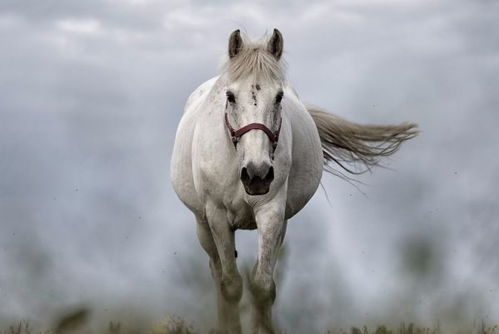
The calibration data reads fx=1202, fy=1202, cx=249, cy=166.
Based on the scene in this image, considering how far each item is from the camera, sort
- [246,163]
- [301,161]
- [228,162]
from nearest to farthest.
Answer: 1. [246,163]
2. [228,162]
3. [301,161]

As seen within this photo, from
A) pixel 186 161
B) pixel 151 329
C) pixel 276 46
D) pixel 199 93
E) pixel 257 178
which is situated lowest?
pixel 151 329

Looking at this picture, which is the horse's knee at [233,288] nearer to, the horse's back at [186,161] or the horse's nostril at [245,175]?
the horse's back at [186,161]

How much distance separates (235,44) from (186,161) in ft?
5.59

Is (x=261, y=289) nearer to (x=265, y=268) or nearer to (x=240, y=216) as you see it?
(x=265, y=268)

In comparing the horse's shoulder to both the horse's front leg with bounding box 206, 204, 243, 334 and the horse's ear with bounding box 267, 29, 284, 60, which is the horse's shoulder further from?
the horse's ear with bounding box 267, 29, 284, 60

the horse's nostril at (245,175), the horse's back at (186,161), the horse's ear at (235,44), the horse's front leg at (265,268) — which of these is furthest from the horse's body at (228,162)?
the horse's ear at (235,44)

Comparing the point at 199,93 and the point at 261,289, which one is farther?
the point at 199,93

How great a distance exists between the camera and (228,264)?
381 inches

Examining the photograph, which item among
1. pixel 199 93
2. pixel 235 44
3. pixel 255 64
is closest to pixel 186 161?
pixel 199 93

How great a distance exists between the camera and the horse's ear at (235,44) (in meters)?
9.06

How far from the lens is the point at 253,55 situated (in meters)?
8.95

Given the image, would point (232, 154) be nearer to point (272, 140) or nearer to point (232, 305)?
point (272, 140)

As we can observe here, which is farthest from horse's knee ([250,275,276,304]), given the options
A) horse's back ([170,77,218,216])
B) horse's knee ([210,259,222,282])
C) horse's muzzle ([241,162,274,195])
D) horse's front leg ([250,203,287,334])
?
horse's knee ([210,259,222,282])

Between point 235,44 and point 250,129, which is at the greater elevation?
point 235,44
